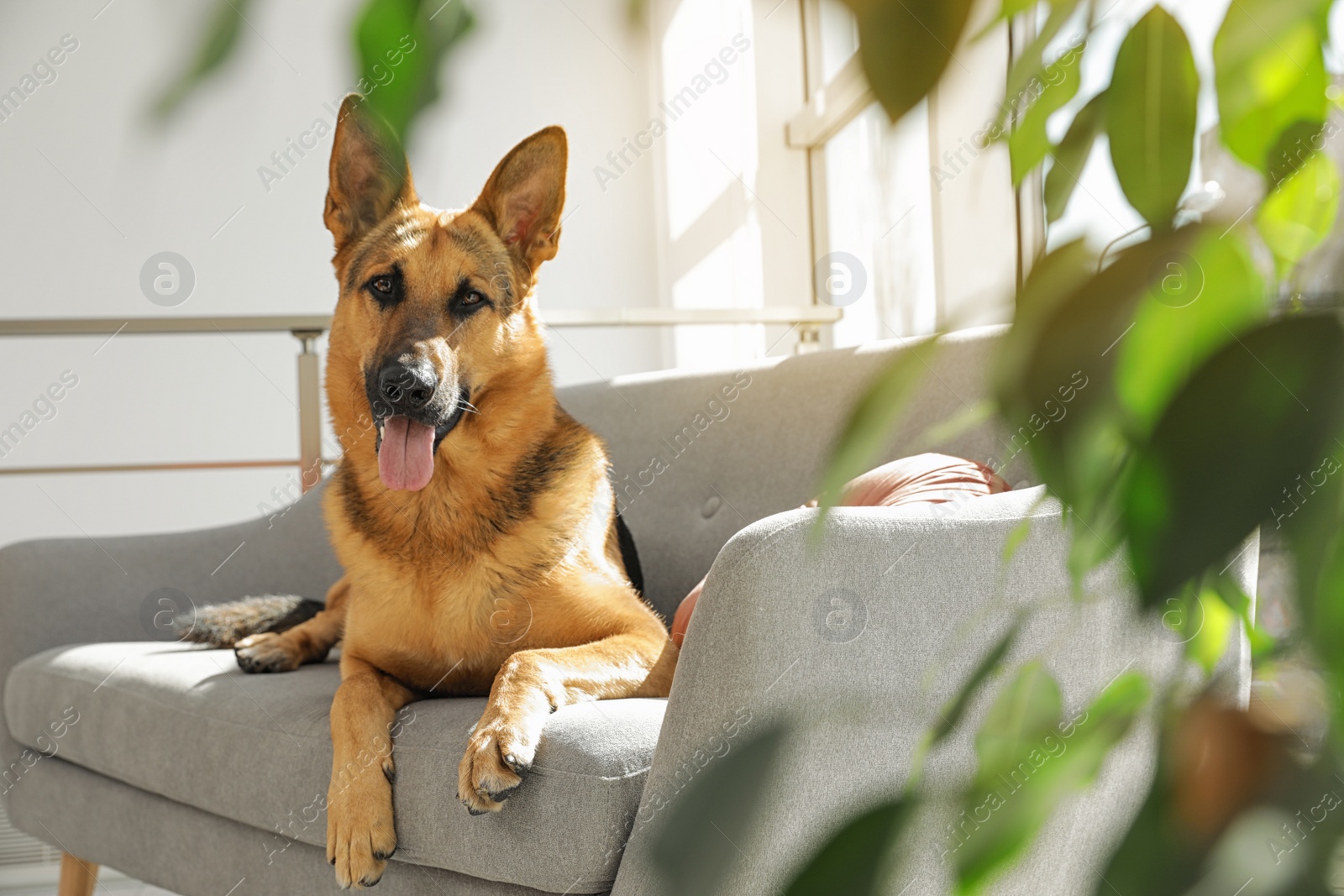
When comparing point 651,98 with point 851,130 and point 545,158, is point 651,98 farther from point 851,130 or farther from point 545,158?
point 545,158

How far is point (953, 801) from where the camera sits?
0.22 metres

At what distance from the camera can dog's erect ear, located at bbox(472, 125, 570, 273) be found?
1930 millimetres

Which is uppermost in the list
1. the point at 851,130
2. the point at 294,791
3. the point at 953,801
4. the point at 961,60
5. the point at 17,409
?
the point at 851,130

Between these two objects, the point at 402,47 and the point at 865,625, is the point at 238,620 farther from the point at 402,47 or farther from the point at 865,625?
the point at 402,47

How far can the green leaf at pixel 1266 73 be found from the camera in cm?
19

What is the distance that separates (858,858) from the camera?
201mm

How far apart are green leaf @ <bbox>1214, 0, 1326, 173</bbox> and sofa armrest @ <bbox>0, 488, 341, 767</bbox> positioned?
Result: 9.00ft

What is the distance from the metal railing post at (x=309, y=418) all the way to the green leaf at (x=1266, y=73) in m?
3.33

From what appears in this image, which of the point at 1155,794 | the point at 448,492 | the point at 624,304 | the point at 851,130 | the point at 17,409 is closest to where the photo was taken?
the point at 1155,794

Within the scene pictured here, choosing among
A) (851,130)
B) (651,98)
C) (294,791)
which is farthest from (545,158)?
(651,98)

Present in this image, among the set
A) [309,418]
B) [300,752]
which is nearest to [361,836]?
[300,752]

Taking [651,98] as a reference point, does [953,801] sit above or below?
below

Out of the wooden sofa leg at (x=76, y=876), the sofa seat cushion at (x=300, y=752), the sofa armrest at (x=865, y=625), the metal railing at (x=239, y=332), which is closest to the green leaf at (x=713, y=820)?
the sofa armrest at (x=865, y=625)

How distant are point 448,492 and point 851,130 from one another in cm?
362
